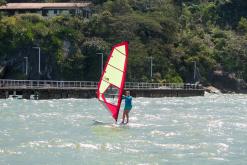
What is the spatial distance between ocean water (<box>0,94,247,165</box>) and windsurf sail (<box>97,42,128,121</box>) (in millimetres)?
1072

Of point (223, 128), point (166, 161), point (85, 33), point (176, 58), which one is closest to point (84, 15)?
point (85, 33)

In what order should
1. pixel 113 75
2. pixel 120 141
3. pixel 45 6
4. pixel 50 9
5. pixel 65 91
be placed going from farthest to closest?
pixel 45 6 → pixel 50 9 → pixel 65 91 → pixel 113 75 → pixel 120 141

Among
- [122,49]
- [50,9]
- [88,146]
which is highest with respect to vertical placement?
[50,9]

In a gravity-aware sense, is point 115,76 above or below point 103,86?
above

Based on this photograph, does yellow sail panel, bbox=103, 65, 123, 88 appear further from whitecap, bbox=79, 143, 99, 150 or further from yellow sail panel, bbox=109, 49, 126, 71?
whitecap, bbox=79, 143, 99, 150

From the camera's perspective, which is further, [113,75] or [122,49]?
[113,75]

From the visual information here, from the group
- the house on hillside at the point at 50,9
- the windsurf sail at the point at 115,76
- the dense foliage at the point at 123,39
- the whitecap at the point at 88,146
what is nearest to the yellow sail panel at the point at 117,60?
the windsurf sail at the point at 115,76

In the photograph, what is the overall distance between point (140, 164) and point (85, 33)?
83.6m

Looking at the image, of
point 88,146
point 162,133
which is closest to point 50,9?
point 162,133

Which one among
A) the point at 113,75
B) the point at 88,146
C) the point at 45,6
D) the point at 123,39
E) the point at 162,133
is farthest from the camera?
the point at 45,6

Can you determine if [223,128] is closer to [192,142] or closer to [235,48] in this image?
[192,142]

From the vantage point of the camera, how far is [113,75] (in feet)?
128

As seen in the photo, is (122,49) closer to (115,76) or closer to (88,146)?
(115,76)

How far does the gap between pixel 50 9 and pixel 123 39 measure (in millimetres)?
20643
